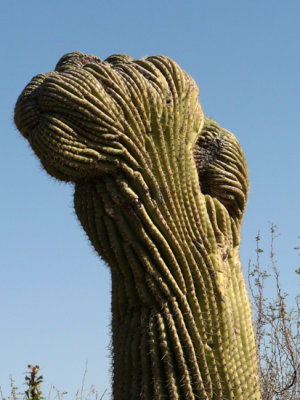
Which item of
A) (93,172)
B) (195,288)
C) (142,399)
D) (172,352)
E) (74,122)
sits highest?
(74,122)

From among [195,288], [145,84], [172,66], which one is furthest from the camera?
[172,66]

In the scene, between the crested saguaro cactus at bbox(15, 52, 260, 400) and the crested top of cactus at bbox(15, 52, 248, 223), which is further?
the crested top of cactus at bbox(15, 52, 248, 223)

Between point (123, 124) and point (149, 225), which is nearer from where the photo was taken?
point (149, 225)

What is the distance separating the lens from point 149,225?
12.2 feet

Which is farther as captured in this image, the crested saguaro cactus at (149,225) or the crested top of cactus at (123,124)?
the crested top of cactus at (123,124)

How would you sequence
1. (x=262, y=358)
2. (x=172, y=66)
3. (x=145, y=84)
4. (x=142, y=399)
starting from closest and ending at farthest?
1. (x=142, y=399)
2. (x=145, y=84)
3. (x=172, y=66)
4. (x=262, y=358)

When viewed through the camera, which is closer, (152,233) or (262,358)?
(152,233)

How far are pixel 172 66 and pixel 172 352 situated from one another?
182 cm

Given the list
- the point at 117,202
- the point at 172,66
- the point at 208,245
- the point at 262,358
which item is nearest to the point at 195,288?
the point at 208,245

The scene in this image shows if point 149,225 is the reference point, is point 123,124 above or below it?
above

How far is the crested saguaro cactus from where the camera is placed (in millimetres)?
3645

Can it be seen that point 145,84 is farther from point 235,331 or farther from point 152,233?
point 235,331

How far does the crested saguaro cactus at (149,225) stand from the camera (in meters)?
3.64

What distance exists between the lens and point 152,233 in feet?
12.2
